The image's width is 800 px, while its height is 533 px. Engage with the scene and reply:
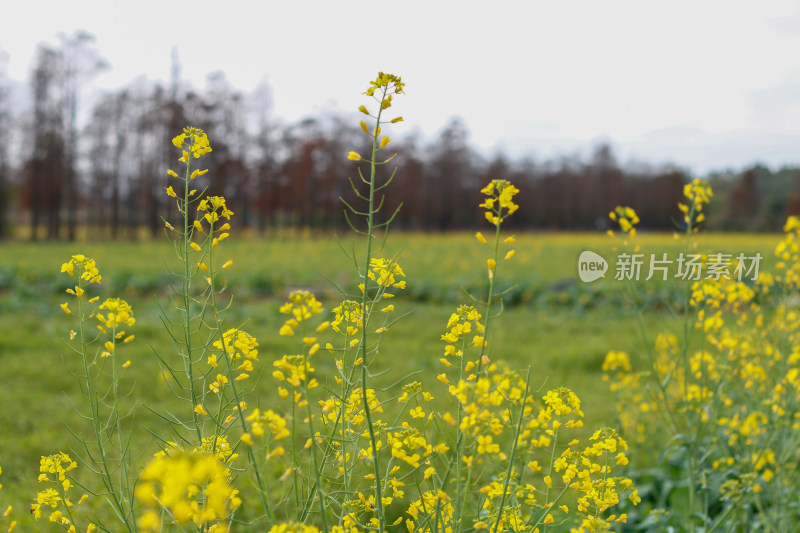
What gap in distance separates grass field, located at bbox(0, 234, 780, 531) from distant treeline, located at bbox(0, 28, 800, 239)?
5.66m

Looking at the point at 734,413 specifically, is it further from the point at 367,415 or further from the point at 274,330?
the point at 274,330

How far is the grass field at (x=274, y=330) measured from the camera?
15.4ft

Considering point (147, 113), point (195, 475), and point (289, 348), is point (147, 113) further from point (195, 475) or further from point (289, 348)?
point (195, 475)

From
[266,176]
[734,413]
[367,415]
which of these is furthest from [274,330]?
[266,176]

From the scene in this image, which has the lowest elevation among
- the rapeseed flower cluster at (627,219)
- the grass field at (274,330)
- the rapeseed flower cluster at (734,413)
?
the grass field at (274,330)

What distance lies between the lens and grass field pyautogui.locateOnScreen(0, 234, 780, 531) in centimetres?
471

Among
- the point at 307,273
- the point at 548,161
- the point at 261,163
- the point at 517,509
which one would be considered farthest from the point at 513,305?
the point at 548,161

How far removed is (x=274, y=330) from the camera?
832cm

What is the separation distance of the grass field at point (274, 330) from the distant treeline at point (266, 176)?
566cm

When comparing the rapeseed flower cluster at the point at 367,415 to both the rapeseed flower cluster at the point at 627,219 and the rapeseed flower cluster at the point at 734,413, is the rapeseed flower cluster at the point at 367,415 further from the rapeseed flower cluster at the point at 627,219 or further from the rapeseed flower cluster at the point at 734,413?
the rapeseed flower cluster at the point at 627,219

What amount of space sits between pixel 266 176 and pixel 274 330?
28780mm

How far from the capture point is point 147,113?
32.0 metres

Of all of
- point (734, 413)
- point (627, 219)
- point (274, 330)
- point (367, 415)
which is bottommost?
point (274, 330)

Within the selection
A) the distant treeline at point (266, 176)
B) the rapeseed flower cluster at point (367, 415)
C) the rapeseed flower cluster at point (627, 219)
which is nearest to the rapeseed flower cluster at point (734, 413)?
the rapeseed flower cluster at point (627, 219)
